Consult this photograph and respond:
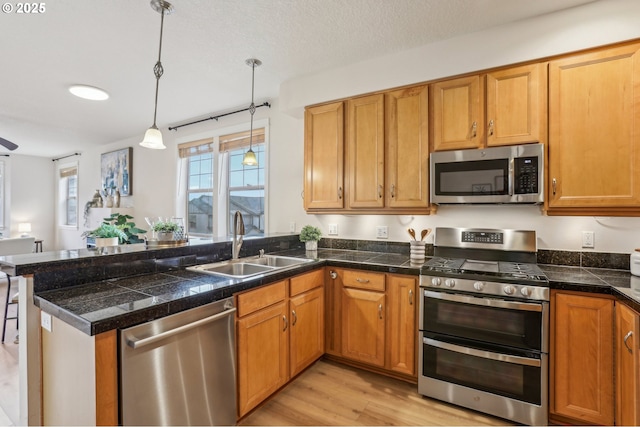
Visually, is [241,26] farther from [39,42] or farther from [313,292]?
[313,292]

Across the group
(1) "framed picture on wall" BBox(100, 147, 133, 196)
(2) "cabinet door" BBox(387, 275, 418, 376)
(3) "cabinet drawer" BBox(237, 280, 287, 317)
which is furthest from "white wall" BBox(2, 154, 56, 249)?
(2) "cabinet door" BBox(387, 275, 418, 376)

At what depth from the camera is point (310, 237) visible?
3031mm

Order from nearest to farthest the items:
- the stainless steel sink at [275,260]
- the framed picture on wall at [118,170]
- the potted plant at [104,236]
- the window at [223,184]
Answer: the stainless steel sink at [275,260] → the potted plant at [104,236] → the window at [223,184] → the framed picture on wall at [118,170]

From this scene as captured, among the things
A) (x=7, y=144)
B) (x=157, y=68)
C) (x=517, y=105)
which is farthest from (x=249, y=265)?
(x=7, y=144)

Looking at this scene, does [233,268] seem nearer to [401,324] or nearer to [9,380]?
[401,324]

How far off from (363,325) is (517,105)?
6.62ft

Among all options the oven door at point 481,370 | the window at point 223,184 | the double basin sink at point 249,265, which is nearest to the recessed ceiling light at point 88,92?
the window at point 223,184

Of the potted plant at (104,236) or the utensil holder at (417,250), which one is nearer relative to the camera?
the utensil holder at (417,250)

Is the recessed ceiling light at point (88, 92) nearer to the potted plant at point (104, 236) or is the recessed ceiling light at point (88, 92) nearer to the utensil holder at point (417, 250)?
the potted plant at point (104, 236)

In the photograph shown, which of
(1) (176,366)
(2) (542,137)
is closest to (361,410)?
(1) (176,366)

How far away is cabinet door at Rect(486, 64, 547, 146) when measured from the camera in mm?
2082

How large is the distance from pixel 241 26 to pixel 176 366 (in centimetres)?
225

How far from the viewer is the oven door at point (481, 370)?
5.95 feet

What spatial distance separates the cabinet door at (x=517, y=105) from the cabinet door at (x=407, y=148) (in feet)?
1.56
